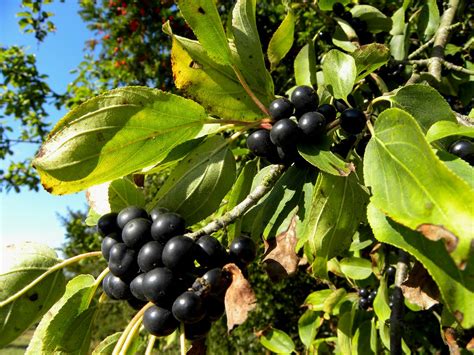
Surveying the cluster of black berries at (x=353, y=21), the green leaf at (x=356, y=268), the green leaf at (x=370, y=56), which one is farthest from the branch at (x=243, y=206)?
the green leaf at (x=356, y=268)

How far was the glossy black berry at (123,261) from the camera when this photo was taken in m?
0.88

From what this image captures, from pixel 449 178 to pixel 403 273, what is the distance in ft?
3.62

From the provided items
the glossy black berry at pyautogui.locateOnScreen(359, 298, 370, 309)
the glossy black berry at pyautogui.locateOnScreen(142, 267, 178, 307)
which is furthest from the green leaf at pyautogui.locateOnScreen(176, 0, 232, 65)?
the glossy black berry at pyautogui.locateOnScreen(359, 298, 370, 309)

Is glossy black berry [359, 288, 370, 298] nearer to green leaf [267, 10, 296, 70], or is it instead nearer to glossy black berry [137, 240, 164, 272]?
green leaf [267, 10, 296, 70]

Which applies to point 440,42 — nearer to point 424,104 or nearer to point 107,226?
point 424,104

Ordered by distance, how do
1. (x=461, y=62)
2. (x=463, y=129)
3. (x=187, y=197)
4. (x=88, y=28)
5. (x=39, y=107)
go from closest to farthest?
1. (x=463, y=129)
2. (x=187, y=197)
3. (x=461, y=62)
4. (x=39, y=107)
5. (x=88, y=28)

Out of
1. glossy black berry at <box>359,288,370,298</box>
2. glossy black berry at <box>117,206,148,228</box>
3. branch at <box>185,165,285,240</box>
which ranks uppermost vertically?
glossy black berry at <box>117,206,148,228</box>

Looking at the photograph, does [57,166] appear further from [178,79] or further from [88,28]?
[88,28]

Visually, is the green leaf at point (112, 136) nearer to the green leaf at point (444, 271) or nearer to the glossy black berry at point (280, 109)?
the glossy black berry at point (280, 109)

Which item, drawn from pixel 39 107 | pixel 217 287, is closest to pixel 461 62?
pixel 217 287

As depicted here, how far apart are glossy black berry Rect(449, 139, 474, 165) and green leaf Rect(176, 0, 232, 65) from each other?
532mm

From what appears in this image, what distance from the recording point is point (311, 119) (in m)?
0.99

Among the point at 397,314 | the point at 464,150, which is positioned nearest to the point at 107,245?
the point at 464,150

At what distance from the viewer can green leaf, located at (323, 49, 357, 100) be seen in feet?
3.70
